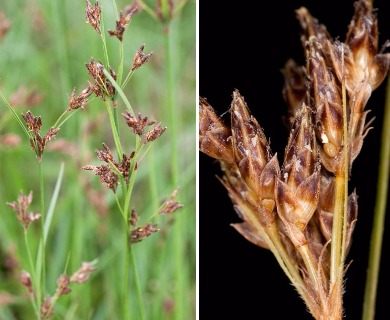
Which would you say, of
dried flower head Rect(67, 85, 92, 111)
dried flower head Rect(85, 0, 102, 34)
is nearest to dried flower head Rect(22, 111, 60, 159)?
dried flower head Rect(67, 85, 92, 111)

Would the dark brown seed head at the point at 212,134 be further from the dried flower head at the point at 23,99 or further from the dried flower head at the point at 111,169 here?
the dried flower head at the point at 23,99

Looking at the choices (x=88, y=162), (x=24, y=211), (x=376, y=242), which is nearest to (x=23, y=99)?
(x=88, y=162)

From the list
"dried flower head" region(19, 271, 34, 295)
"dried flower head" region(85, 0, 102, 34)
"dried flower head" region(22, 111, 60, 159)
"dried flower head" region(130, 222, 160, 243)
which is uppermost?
"dried flower head" region(85, 0, 102, 34)

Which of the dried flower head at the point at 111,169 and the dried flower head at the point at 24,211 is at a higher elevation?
the dried flower head at the point at 111,169

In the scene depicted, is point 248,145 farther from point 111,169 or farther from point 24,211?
point 24,211

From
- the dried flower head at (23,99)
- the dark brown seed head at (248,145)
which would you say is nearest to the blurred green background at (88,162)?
the dried flower head at (23,99)

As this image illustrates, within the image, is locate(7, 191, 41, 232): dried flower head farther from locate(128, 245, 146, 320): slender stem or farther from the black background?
the black background

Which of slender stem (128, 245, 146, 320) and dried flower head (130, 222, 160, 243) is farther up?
dried flower head (130, 222, 160, 243)
